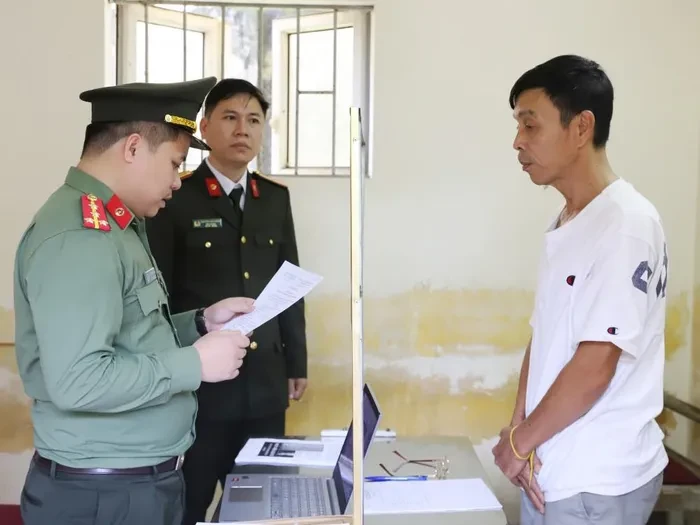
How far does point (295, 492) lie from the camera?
1.44 meters

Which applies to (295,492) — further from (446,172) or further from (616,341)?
(446,172)

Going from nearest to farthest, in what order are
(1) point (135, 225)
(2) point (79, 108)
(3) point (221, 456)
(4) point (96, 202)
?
(4) point (96, 202) < (1) point (135, 225) < (3) point (221, 456) < (2) point (79, 108)

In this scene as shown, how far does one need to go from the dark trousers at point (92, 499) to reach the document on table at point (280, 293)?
0.35 m

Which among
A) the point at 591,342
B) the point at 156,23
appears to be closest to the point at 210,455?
the point at 591,342

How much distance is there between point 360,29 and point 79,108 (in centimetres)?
113

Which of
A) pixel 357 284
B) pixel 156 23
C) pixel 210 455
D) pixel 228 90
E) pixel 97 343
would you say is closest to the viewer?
pixel 357 284

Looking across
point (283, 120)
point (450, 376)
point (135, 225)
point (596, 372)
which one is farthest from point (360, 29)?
point (596, 372)

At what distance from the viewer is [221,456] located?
6.86 ft

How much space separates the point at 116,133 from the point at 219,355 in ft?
1.49

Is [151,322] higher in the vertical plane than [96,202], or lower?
lower

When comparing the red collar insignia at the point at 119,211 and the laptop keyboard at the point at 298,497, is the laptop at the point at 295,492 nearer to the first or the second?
the laptop keyboard at the point at 298,497

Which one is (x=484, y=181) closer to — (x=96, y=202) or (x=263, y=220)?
(x=263, y=220)

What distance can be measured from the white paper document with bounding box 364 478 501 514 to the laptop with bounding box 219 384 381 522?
87mm

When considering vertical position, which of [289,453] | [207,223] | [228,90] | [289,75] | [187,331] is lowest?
[289,453]
